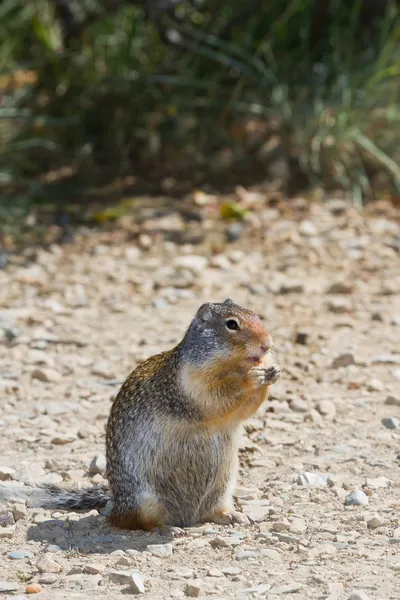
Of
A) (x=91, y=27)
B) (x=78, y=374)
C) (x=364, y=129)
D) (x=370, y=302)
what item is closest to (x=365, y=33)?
(x=364, y=129)

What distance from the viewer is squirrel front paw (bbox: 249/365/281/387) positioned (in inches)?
160

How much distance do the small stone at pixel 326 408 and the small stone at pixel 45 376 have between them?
4.70ft

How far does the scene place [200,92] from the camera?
8992 millimetres

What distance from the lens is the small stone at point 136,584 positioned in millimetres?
3492

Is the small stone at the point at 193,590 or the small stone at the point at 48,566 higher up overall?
the small stone at the point at 193,590

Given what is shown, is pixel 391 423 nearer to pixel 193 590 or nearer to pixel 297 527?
pixel 297 527

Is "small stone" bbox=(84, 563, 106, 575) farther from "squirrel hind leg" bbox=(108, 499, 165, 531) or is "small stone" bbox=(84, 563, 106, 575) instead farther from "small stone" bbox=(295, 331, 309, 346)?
"small stone" bbox=(295, 331, 309, 346)

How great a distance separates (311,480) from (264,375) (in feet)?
2.23

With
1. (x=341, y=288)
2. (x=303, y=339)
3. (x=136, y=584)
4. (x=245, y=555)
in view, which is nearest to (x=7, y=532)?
(x=136, y=584)

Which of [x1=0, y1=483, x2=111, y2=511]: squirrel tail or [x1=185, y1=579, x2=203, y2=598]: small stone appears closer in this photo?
[x1=185, y1=579, x2=203, y2=598]: small stone

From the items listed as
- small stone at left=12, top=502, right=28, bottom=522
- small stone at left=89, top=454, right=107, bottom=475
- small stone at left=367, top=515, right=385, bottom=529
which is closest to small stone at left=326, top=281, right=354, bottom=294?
small stone at left=89, top=454, right=107, bottom=475

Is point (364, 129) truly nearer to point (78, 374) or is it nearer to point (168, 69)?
point (168, 69)

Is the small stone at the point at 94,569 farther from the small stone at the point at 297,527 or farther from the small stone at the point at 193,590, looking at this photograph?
the small stone at the point at 297,527

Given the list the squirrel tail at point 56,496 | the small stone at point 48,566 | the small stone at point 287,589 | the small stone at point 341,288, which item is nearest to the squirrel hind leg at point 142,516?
the squirrel tail at point 56,496
